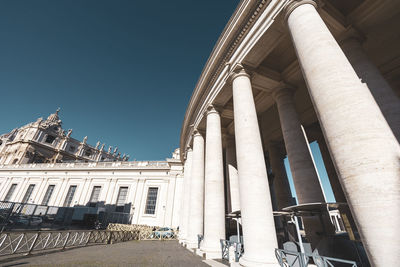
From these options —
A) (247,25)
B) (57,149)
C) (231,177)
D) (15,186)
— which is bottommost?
(231,177)

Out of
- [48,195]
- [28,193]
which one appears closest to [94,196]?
[48,195]

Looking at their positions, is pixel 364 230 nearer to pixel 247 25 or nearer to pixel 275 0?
pixel 275 0

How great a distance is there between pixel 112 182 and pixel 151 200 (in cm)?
798

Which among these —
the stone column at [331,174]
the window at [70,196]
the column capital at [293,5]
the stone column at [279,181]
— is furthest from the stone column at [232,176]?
the window at [70,196]

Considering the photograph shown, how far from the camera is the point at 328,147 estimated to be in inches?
162

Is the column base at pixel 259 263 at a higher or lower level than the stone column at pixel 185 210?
lower

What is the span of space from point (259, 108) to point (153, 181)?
2146 centimetres

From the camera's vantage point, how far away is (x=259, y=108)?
44.4 ft

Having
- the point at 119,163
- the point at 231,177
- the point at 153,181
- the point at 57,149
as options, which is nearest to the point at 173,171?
the point at 153,181

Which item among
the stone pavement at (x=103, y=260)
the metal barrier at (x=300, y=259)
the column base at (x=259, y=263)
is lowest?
the stone pavement at (x=103, y=260)

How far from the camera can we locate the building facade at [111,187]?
83.8 ft

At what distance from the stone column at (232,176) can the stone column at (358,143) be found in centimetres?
978

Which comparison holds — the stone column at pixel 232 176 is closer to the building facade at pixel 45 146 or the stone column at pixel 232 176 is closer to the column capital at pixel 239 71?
the column capital at pixel 239 71

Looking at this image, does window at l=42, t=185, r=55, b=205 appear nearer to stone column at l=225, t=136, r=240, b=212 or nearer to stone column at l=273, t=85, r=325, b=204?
stone column at l=225, t=136, r=240, b=212
